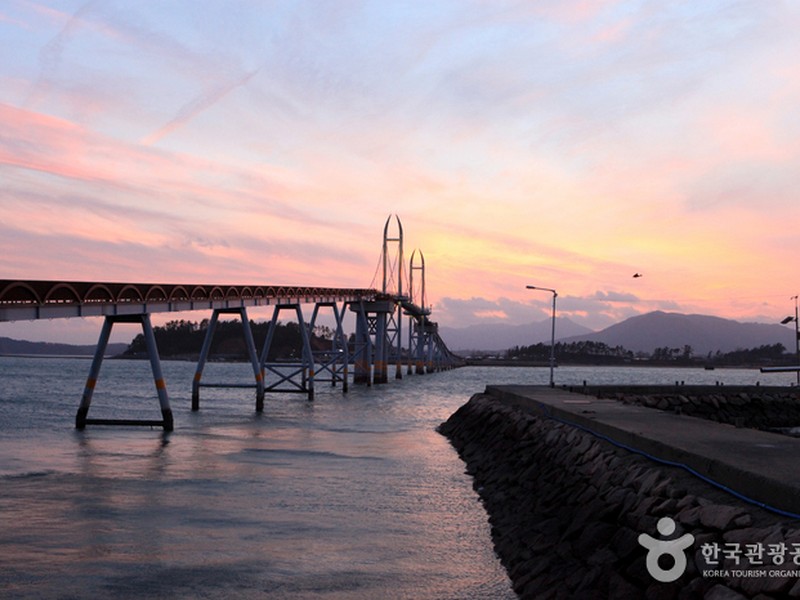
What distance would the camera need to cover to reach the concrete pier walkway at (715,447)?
1262cm

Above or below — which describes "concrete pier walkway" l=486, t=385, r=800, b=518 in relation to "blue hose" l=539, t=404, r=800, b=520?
above

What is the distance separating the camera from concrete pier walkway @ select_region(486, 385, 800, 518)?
12625 mm

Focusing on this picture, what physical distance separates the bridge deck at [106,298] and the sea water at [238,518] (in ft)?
18.7

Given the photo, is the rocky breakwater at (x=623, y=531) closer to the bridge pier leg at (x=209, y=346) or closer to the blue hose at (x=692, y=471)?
the blue hose at (x=692, y=471)

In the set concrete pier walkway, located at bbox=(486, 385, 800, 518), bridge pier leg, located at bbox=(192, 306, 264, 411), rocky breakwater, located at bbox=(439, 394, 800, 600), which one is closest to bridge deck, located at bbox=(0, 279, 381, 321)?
bridge pier leg, located at bbox=(192, 306, 264, 411)

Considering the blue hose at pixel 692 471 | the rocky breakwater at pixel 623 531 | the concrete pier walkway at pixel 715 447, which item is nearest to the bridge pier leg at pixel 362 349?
the concrete pier walkway at pixel 715 447

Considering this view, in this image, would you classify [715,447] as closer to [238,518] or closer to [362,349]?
[238,518]

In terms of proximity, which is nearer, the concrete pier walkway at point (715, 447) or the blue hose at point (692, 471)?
the blue hose at point (692, 471)

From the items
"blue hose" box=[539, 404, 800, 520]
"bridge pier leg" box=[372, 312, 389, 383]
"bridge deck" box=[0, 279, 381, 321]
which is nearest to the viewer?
"blue hose" box=[539, 404, 800, 520]

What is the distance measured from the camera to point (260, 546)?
17.2 m

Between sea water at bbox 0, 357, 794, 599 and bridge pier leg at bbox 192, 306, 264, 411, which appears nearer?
sea water at bbox 0, 357, 794, 599

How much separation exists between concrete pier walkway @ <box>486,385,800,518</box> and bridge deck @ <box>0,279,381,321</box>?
20.2 m

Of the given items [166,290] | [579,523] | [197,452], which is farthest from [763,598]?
[166,290]

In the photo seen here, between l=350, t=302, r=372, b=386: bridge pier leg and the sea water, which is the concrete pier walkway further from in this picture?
l=350, t=302, r=372, b=386: bridge pier leg
